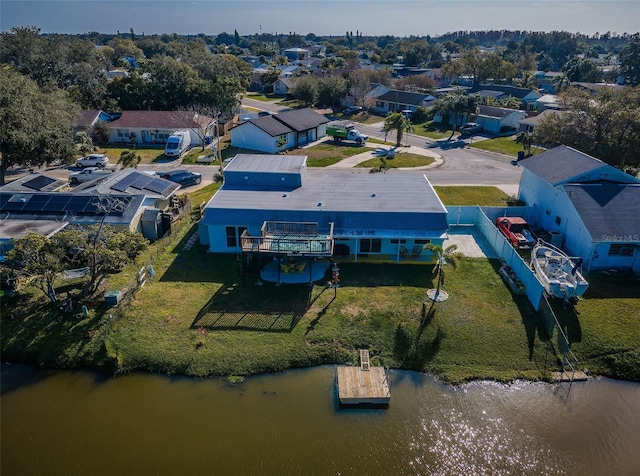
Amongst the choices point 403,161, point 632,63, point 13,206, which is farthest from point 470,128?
point 632,63

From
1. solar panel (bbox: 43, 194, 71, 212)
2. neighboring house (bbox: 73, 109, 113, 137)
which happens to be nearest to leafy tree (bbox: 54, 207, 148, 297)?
solar panel (bbox: 43, 194, 71, 212)

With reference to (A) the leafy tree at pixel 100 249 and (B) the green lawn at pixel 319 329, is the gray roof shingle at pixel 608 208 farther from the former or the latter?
(A) the leafy tree at pixel 100 249

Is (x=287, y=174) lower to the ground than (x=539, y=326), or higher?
higher

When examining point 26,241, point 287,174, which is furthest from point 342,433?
point 287,174

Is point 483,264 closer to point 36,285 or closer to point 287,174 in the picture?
point 287,174

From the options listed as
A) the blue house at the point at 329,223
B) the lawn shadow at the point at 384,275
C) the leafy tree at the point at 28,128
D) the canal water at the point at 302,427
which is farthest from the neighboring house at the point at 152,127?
the canal water at the point at 302,427

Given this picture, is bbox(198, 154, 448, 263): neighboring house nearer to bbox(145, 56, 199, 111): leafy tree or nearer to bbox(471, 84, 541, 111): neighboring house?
bbox(145, 56, 199, 111): leafy tree
